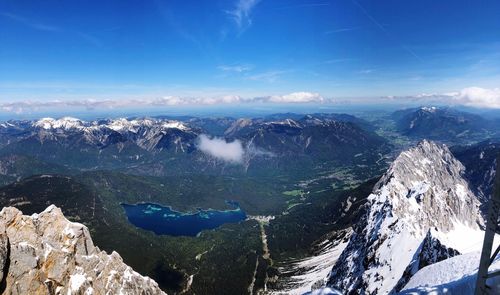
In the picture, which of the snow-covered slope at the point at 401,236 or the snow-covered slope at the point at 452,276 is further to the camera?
the snow-covered slope at the point at 401,236

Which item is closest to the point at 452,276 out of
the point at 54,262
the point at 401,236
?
the point at 54,262

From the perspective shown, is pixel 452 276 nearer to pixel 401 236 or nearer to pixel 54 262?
pixel 54 262

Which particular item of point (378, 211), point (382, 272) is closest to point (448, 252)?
point (382, 272)

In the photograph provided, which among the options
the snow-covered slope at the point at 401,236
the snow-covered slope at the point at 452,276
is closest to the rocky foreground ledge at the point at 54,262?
the snow-covered slope at the point at 401,236

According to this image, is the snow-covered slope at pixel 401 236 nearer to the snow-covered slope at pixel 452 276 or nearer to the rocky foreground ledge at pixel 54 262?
the snow-covered slope at pixel 452 276

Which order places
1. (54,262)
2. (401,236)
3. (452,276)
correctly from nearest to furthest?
(452,276) → (54,262) → (401,236)

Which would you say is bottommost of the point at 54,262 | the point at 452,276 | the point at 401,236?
the point at 401,236
